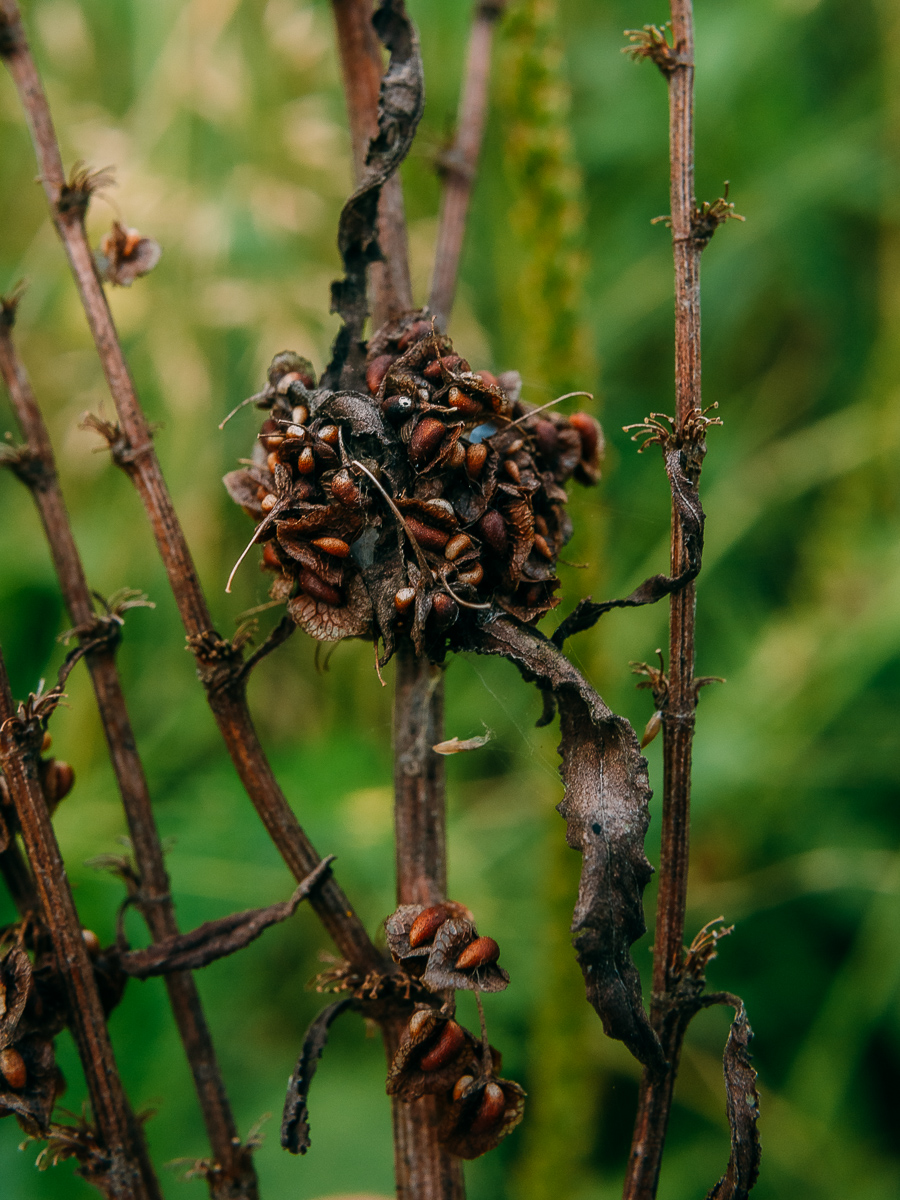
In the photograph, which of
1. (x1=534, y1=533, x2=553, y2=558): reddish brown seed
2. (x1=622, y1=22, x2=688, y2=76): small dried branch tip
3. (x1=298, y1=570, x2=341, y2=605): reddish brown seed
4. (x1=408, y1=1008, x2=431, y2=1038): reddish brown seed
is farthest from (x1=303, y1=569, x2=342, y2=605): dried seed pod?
(x1=622, y1=22, x2=688, y2=76): small dried branch tip

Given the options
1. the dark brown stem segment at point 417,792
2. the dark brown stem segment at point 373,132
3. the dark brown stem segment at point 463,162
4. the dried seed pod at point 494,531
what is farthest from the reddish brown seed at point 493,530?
the dark brown stem segment at point 463,162

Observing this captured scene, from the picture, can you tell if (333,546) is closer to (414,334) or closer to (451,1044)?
(414,334)

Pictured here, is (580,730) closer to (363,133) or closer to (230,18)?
(363,133)

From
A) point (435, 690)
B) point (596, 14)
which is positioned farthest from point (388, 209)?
point (596, 14)

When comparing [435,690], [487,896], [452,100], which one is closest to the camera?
[435,690]

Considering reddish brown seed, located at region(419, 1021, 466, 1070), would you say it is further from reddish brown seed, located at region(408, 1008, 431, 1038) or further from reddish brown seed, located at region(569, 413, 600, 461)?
reddish brown seed, located at region(569, 413, 600, 461)

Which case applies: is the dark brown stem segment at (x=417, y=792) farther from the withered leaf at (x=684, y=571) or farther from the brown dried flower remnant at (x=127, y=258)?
the brown dried flower remnant at (x=127, y=258)

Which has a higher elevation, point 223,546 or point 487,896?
point 223,546
